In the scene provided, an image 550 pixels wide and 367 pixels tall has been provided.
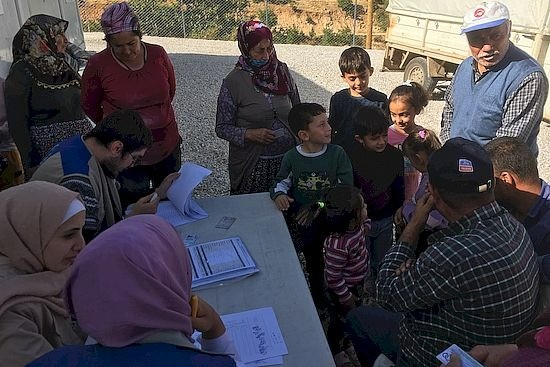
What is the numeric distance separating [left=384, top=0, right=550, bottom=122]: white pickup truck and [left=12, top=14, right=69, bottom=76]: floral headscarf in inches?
233

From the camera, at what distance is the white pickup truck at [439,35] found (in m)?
6.37

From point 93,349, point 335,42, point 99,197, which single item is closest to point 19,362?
point 93,349

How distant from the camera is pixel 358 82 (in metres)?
3.10

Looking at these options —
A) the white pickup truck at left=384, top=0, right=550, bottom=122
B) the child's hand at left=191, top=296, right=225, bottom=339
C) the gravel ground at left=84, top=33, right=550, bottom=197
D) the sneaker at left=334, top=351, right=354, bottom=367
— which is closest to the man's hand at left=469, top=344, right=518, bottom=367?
→ the child's hand at left=191, top=296, right=225, bottom=339

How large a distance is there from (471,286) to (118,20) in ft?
7.71

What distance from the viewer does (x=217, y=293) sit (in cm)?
192

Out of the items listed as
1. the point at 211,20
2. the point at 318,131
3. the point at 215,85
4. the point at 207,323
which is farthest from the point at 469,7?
the point at 211,20

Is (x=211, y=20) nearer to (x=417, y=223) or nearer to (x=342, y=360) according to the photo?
(x=342, y=360)

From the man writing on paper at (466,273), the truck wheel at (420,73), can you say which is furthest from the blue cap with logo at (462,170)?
the truck wheel at (420,73)

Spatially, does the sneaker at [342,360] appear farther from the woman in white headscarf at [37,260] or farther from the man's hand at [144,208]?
the woman in white headscarf at [37,260]

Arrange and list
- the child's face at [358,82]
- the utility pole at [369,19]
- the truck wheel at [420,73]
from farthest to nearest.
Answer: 1. the utility pole at [369,19]
2. the truck wheel at [420,73]
3. the child's face at [358,82]

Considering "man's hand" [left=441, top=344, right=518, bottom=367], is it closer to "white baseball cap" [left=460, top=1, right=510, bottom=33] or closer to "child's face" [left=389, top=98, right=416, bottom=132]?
"white baseball cap" [left=460, top=1, right=510, bottom=33]

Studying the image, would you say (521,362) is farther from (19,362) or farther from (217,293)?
(19,362)

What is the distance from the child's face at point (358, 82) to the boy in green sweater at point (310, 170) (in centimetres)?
48
